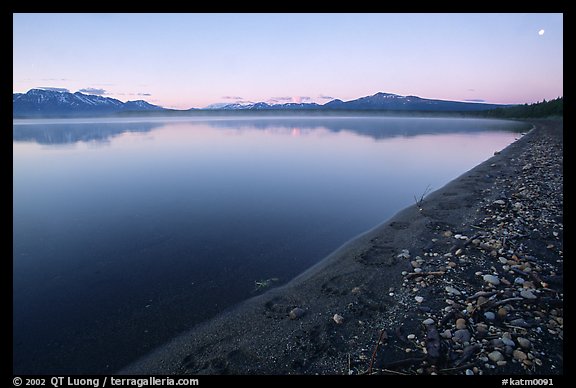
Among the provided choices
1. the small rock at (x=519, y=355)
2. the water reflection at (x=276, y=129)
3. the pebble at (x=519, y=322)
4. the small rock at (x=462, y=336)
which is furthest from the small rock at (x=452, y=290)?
the water reflection at (x=276, y=129)

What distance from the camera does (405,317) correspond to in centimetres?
433

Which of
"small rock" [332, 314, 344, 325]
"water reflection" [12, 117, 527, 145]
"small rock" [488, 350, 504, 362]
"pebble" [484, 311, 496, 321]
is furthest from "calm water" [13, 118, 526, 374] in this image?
"water reflection" [12, 117, 527, 145]

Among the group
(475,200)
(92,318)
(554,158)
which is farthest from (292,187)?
(554,158)

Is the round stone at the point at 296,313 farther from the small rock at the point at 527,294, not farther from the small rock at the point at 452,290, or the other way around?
the small rock at the point at 527,294

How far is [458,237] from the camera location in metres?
6.89

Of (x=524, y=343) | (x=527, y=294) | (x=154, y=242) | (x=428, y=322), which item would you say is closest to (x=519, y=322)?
(x=524, y=343)

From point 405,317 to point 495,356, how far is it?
122 centimetres

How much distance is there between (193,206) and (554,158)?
1995 centimetres

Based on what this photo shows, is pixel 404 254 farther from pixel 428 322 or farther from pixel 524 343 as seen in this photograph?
pixel 524 343

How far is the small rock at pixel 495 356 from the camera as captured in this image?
3268 millimetres

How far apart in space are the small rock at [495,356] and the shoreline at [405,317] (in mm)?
14

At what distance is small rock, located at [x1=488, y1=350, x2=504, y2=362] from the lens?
327cm

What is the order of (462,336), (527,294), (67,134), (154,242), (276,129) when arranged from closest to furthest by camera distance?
(462,336) < (527,294) < (154,242) < (67,134) < (276,129)
